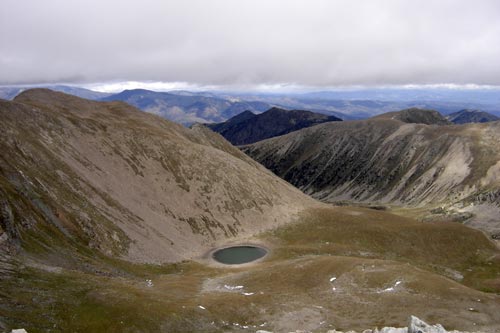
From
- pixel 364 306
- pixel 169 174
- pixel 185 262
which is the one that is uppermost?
pixel 169 174

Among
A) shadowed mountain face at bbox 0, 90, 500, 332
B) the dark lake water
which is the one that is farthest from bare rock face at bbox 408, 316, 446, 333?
the dark lake water

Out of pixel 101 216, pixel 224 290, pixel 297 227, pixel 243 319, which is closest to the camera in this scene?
pixel 243 319

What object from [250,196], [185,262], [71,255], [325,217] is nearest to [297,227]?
[325,217]

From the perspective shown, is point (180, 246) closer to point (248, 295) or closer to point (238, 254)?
point (238, 254)

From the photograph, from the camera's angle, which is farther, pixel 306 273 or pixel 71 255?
pixel 306 273

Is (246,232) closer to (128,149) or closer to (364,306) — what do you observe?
(128,149)

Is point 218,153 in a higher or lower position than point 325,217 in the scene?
higher
